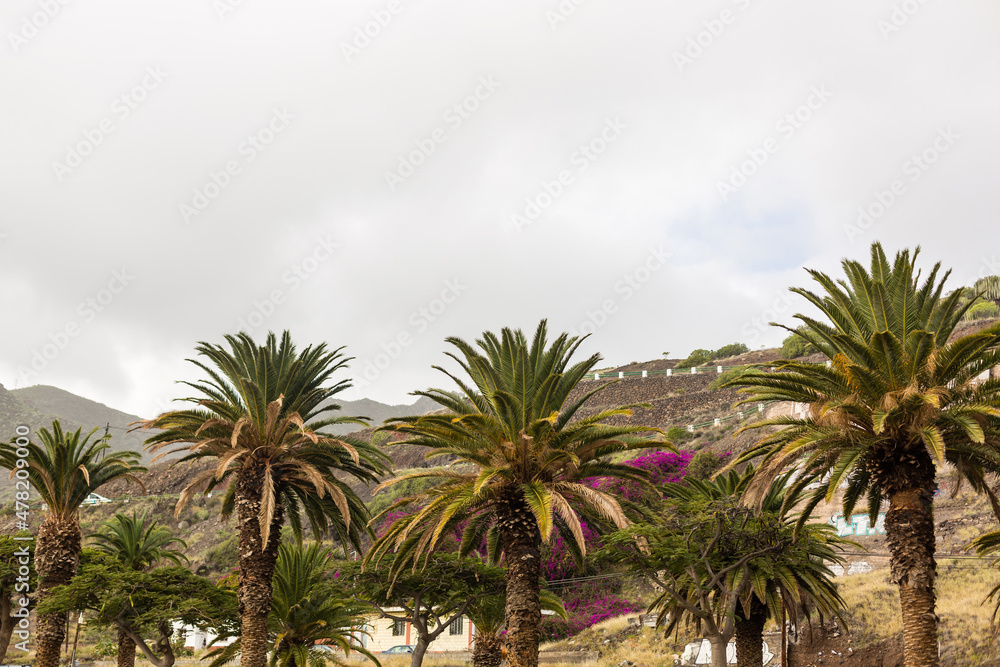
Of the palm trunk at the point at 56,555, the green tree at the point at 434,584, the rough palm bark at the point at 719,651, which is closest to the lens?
the rough palm bark at the point at 719,651

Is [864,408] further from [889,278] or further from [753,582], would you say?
[753,582]

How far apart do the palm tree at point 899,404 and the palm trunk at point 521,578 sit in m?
5.56

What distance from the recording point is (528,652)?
742 inches

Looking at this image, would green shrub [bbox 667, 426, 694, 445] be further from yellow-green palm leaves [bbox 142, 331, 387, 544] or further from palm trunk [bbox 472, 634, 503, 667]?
yellow-green palm leaves [bbox 142, 331, 387, 544]

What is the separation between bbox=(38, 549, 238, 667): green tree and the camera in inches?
976

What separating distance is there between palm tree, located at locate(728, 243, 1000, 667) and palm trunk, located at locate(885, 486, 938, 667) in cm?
2

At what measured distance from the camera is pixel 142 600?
2653 cm

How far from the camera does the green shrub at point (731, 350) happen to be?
109062 millimetres

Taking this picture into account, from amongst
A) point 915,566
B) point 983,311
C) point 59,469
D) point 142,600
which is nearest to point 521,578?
point 915,566

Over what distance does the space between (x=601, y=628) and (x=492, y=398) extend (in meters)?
28.6

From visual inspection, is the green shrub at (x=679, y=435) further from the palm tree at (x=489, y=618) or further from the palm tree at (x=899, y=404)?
the palm tree at (x=899, y=404)

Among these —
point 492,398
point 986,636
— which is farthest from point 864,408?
point 986,636

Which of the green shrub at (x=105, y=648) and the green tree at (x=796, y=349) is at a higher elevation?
the green tree at (x=796, y=349)

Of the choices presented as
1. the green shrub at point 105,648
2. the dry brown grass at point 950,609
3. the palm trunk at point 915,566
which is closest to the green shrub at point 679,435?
the dry brown grass at point 950,609
